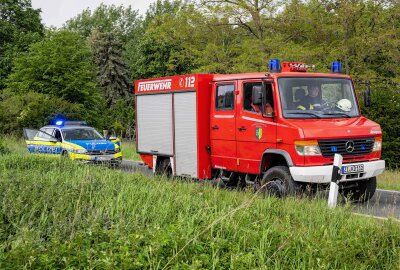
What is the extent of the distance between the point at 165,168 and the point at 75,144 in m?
4.51

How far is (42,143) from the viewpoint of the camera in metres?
16.7

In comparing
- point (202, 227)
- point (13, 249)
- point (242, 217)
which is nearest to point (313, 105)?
point (242, 217)

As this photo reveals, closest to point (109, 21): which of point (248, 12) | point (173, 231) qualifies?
point (248, 12)

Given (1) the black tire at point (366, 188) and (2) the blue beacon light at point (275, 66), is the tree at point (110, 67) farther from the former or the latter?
(1) the black tire at point (366, 188)

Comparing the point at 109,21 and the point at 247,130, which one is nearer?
the point at 247,130

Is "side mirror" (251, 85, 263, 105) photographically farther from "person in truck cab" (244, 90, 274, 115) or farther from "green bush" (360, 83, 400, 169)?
"green bush" (360, 83, 400, 169)

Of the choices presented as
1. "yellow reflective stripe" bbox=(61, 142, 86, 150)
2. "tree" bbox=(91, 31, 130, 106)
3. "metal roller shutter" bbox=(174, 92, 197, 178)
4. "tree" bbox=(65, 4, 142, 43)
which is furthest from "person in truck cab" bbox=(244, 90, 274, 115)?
"tree" bbox=(65, 4, 142, 43)

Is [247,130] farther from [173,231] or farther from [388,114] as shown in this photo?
[388,114]

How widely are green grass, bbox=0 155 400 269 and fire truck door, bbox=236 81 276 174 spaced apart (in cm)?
201

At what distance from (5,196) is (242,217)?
2929mm

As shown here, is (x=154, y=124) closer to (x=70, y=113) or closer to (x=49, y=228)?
(x=49, y=228)

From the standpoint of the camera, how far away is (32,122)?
27.0 meters

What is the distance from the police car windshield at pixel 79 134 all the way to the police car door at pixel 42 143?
1.34ft

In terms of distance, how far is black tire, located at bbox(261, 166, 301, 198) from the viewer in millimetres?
8461
